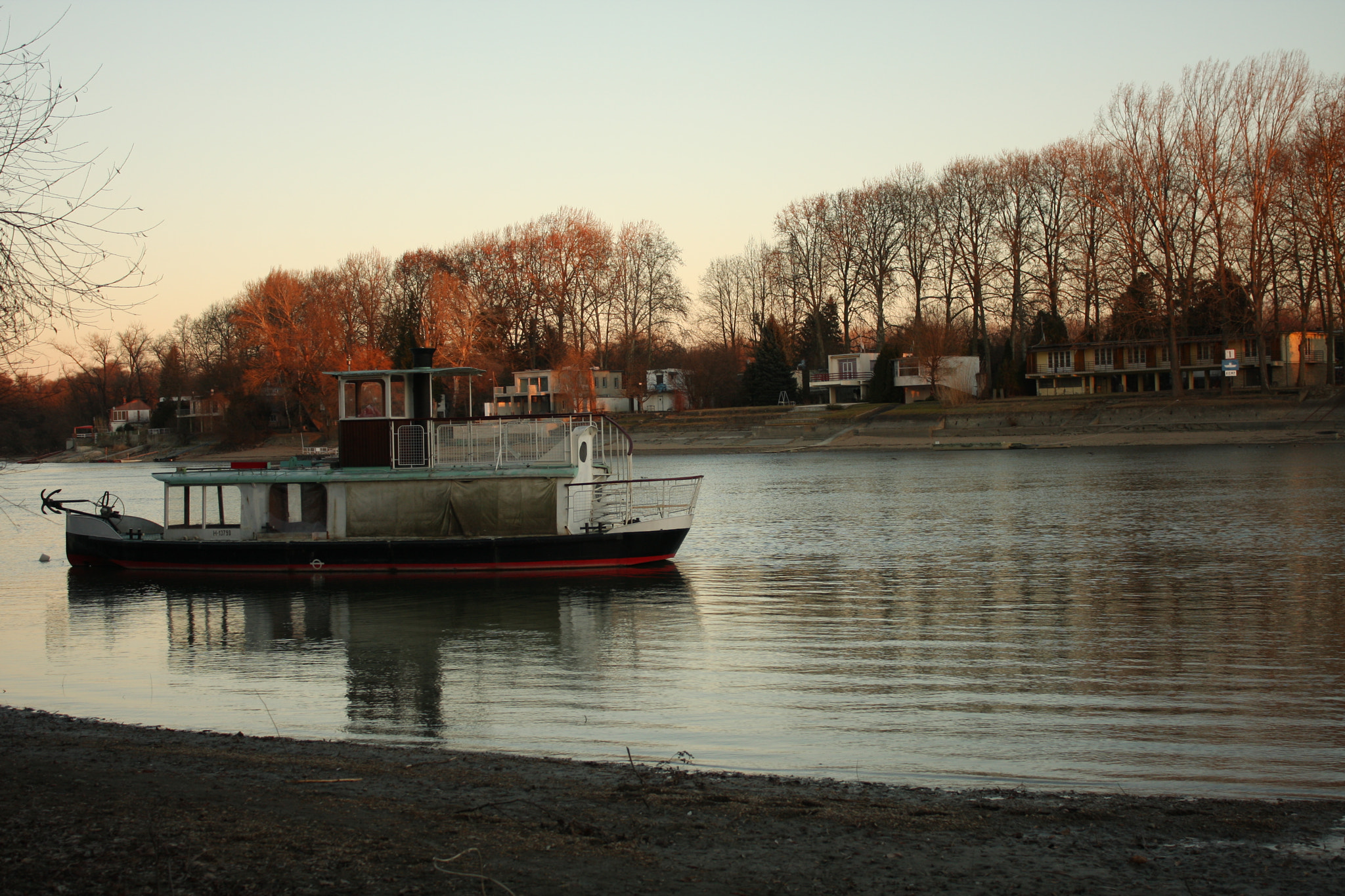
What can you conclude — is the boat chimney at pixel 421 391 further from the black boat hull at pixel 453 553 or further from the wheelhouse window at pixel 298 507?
the black boat hull at pixel 453 553

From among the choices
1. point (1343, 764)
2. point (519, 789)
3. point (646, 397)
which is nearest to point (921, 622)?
point (1343, 764)

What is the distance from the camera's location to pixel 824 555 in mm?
25562

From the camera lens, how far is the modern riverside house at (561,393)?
97438mm

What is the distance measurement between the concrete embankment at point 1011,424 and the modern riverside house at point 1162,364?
17.0 feet

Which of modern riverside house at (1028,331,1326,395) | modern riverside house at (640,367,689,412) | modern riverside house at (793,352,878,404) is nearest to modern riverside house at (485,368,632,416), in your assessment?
modern riverside house at (640,367,689,412)

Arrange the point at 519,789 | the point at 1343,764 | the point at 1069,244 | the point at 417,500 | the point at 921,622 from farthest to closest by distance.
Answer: the point at 1069,244 < the point at 417,500 < the point at 921,622 < the point at 1343,764 < the point at 519,789

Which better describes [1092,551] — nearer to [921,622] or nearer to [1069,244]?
[921,622]

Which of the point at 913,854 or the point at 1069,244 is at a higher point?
the point at 1069,244

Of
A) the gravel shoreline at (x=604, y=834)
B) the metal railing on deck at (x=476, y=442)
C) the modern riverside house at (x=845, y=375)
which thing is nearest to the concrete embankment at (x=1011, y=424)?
the modern riverside house at (x=845, y=375)

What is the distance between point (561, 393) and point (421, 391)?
74625 mm

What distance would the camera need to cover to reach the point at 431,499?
2281 centimetres

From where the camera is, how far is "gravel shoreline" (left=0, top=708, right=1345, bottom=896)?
5891 mm

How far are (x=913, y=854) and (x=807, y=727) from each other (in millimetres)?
4251

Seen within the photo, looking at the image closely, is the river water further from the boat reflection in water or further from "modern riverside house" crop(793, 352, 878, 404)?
"modern riverside house" crop(793, 352, 878, 404)
